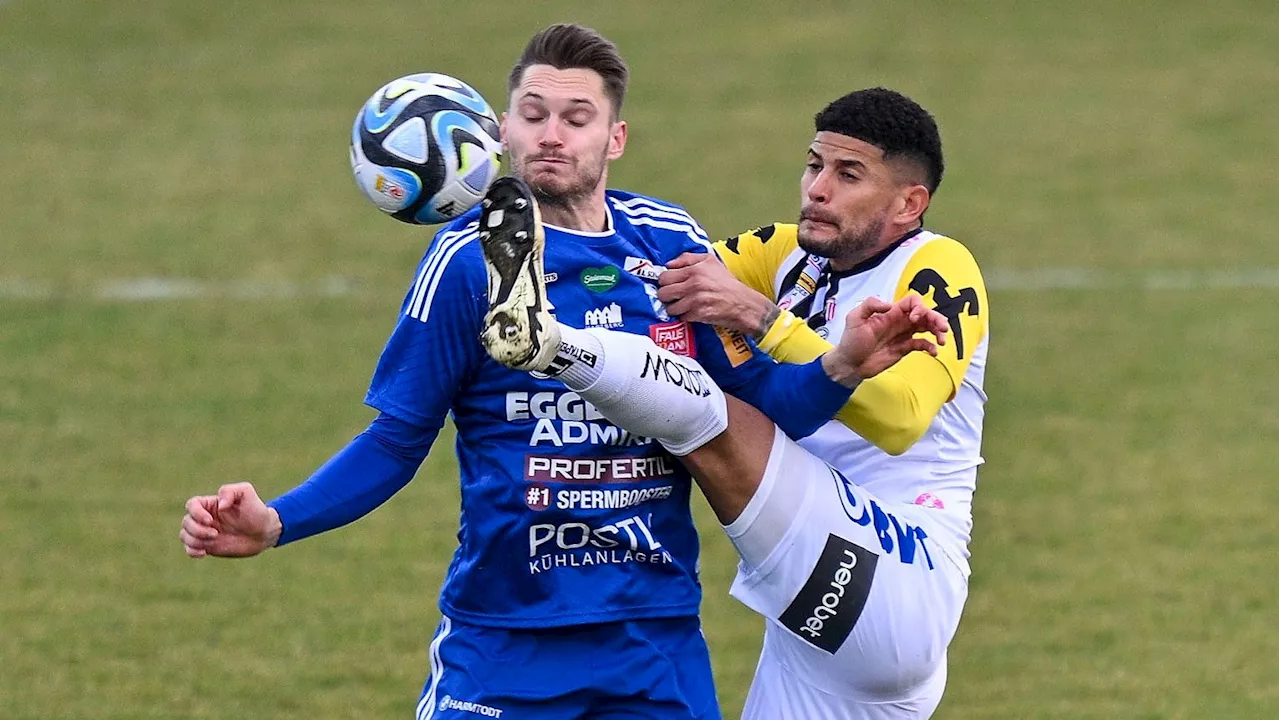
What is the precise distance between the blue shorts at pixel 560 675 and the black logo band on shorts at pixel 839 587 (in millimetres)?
544

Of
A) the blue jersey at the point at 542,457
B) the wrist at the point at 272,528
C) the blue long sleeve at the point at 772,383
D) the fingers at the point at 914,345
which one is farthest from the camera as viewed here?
the blue long sleeve at the point at 772,383

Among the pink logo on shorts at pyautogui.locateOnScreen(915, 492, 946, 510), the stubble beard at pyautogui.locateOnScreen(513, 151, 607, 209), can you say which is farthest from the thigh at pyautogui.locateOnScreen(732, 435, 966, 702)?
the stubble beard at pyautogui.locateOnScreen(513, 151, 607, 209)

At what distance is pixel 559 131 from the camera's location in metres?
5.14

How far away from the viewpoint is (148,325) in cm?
1405

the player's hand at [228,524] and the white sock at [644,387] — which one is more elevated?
the white sock at [644,387]

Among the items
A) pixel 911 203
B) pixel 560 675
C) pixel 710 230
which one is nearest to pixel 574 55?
pixel 911 203

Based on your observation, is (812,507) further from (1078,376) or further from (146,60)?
(146,60)

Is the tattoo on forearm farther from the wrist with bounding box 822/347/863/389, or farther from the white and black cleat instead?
the white and black cleat

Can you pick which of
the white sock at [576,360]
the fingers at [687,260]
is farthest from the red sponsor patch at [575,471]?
the fingers at [687,260]

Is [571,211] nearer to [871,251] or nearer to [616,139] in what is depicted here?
[616,139]

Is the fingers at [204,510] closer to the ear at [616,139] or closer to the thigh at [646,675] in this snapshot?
the thigh at [646,675]

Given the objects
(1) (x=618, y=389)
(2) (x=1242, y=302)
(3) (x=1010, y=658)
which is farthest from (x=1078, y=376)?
(1) (x=618, y=389)

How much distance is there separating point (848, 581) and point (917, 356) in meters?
0.66

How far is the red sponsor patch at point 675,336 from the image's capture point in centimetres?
530
